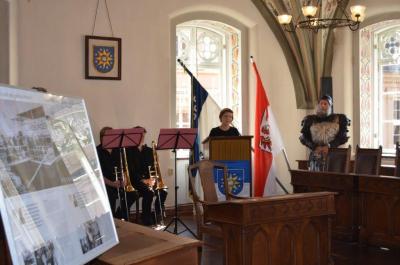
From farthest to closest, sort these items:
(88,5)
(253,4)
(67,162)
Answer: (253,4), (88,5), (67,162)

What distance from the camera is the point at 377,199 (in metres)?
5.50

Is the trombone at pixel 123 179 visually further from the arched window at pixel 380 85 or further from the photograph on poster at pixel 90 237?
the photograph on poster at pixel 90 237

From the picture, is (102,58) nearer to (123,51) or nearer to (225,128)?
(123,51)

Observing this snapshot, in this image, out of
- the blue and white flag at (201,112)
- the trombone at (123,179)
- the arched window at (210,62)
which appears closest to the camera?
the trombone at (123,179)

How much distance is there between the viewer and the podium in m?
6.39

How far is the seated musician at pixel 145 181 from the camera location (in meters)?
6.70

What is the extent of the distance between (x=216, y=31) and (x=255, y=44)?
0.70 m

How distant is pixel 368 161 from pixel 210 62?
3518 mm

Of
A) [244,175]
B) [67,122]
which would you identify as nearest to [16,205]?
[67,122]

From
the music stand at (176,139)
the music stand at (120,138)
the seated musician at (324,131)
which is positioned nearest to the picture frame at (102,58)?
the music stand at (120,138)

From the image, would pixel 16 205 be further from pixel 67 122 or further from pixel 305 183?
pixel 305 183

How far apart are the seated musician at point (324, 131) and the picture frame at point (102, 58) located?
110 inches

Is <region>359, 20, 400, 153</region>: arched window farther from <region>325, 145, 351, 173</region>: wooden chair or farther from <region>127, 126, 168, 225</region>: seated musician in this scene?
<region>127, 126, 168, 225</region>: seated musician

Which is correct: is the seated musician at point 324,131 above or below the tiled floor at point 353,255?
above
